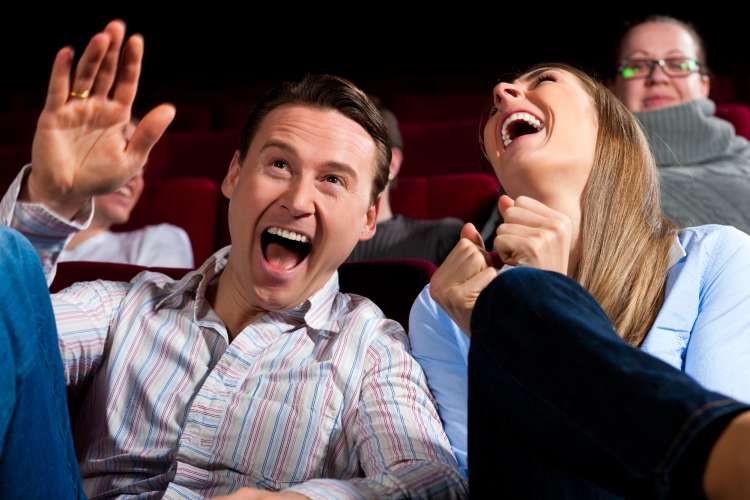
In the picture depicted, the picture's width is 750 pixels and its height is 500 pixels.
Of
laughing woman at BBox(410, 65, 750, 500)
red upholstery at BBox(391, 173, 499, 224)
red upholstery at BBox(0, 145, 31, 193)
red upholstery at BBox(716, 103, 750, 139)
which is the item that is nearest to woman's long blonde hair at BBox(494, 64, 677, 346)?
laughing woman at BBox(410, 65, 750, 500)

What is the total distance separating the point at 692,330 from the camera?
20.2 inches

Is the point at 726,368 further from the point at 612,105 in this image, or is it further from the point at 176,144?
the point at 176,144

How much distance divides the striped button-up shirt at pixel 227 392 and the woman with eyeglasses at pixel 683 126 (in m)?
0.36

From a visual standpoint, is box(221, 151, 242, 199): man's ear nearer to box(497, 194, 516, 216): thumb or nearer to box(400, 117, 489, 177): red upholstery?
box(497, 194, 516, 216): thumb

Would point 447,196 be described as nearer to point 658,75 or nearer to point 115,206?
point 658,75

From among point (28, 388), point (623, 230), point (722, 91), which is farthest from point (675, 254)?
point (722, 91)

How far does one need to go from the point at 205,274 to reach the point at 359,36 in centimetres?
146

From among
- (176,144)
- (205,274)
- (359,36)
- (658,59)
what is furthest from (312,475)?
(359,36)

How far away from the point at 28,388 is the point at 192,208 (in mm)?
704

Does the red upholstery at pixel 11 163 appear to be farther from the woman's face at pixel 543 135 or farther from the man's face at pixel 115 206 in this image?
the woman's face at pixel 543 135

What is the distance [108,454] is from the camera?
54cm

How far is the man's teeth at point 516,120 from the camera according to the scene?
1.96 feet

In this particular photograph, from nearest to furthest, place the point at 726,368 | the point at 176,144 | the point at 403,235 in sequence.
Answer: the point at 726,368, the point at 403,235, the point at 176,144

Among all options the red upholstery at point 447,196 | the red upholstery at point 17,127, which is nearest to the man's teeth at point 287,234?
the red upholstery at point 447,196
